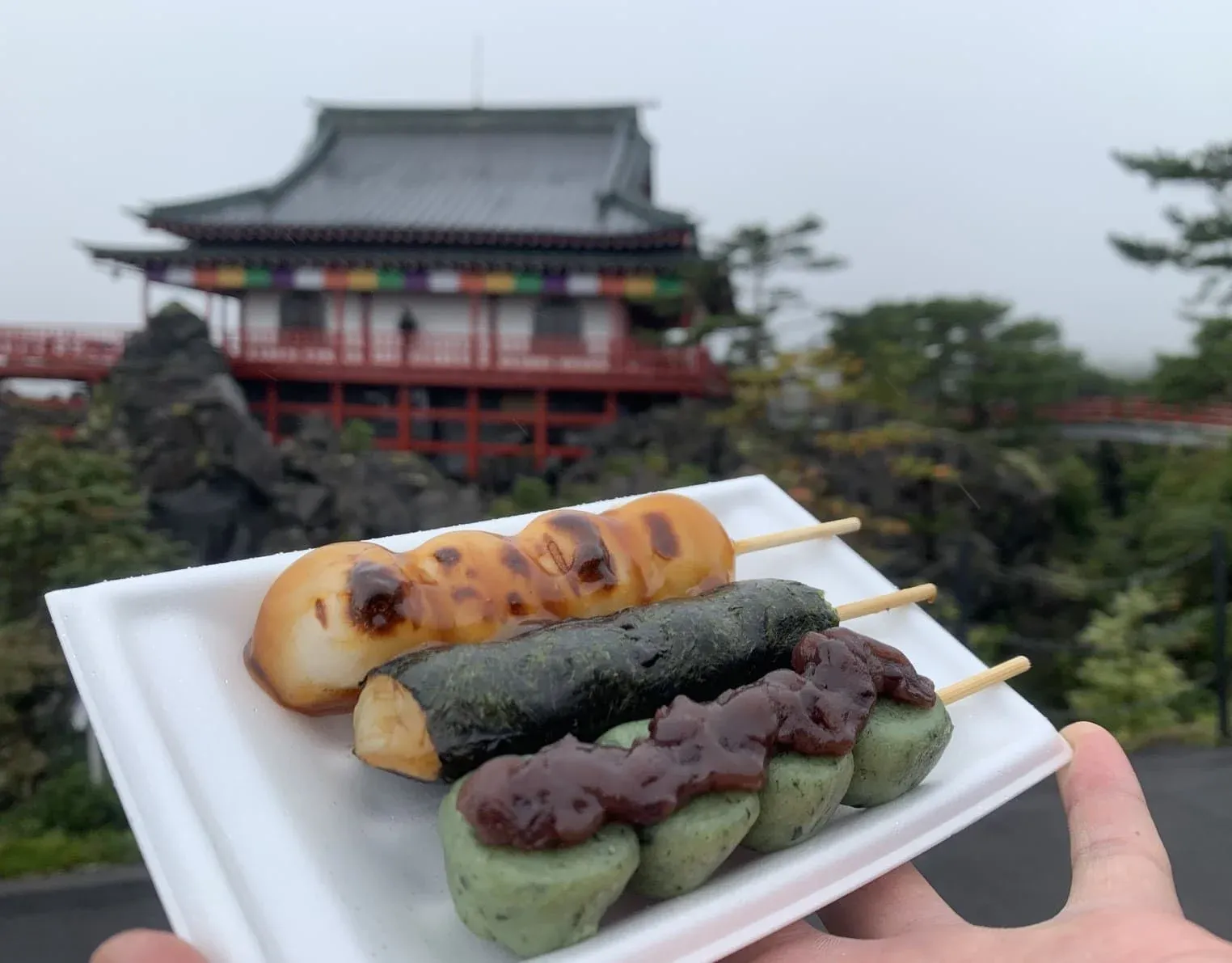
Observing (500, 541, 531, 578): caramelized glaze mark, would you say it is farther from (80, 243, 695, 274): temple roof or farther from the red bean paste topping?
(80, 243, 695, 274): temple roof

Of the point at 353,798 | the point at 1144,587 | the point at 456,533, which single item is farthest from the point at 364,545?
the point at 1144,587

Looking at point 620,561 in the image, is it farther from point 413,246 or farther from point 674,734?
point 413,246

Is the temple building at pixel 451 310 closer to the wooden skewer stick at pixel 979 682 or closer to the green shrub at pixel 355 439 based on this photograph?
the green shrub at pixel 355 439

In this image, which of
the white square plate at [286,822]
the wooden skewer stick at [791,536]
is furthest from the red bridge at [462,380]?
the white square plate at [286,822]

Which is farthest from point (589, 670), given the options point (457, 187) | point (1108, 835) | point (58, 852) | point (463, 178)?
point (463, 178)

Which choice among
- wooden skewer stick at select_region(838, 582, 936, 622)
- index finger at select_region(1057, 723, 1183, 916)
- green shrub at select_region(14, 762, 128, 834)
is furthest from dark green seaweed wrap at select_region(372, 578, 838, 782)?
green shrub at select_region(14, 762, 128, 834)

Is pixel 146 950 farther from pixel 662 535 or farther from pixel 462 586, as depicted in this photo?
pixel 662 535
